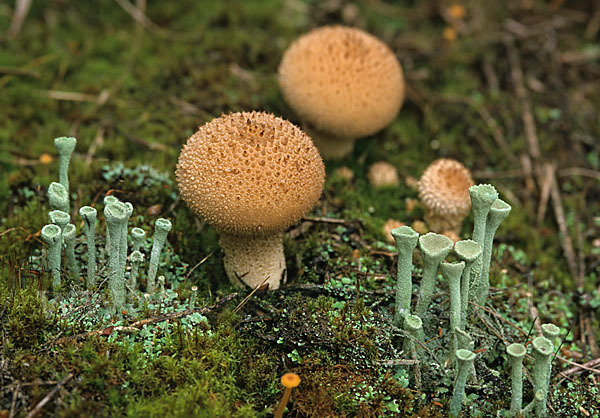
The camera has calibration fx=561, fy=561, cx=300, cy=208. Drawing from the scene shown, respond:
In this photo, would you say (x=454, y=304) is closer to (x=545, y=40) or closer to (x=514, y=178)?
(x=514, y=178)

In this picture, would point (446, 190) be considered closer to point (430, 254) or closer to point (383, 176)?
point (383, 176)

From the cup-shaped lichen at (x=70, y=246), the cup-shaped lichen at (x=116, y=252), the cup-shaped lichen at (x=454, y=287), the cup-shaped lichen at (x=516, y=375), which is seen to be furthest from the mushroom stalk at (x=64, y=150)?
the cup-shaped lichen at (x=516, y=375)

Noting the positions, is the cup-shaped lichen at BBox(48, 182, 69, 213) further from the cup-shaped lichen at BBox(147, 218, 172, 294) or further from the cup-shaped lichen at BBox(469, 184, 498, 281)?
the cup-shaped lichen at BBox(469, 184, 498, 281)

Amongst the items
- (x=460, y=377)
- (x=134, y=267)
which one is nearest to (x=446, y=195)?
(x=460, y=377)

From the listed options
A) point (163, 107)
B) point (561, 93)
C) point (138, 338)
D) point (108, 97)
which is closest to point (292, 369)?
point (138, 338)

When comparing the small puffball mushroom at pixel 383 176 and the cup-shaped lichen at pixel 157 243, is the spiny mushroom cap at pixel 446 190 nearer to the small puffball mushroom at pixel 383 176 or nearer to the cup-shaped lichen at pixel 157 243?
the small puffball mushroom at pixel 383 176

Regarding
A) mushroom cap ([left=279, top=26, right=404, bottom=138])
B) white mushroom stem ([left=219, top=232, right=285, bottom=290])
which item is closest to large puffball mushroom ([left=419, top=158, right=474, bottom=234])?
mushroom cap ([left=279, top=26, right=404, bottom=138])
